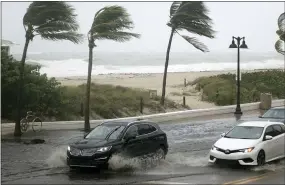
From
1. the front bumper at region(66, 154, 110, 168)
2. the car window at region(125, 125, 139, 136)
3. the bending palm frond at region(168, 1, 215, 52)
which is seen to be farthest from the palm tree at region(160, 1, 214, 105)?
the front bumper at region(66, 154, 110, 168)

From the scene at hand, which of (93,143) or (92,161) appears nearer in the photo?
(92,161)

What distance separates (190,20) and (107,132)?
72.8ft

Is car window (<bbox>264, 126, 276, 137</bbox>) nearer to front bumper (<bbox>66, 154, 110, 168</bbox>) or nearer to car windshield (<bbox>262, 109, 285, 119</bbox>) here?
front bumper (<bbox>66, 154, 110, 168</bbox>)

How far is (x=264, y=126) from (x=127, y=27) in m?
10.1

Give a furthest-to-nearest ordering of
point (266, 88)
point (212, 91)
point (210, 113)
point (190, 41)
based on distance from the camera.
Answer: point (266, 88), point (212, 91), point (190, 41), point (210, 113)

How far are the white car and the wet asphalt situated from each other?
291mm

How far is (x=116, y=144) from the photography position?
47.0ft

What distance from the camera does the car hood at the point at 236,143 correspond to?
14.8 metres

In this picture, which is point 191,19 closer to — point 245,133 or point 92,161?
point 245,133

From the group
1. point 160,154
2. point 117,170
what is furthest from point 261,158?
point 117,170

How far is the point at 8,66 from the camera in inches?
982

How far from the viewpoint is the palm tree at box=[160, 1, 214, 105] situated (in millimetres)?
35531

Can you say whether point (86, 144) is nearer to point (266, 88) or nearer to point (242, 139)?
point (242, 139)

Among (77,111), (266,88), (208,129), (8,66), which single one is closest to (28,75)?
(8,66)
